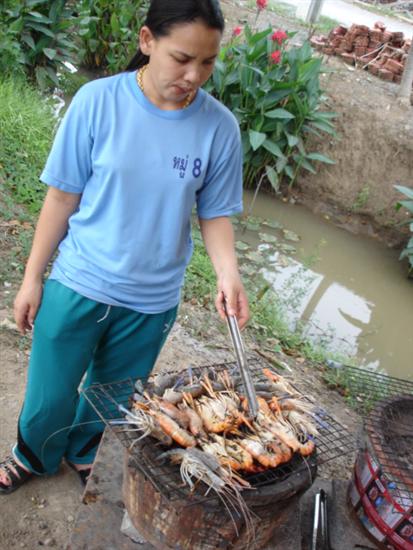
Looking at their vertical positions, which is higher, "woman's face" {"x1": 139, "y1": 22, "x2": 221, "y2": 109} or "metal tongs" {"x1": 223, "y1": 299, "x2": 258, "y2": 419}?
"woman's face" {"x1": 139, "y1": 22, "x2": 221, "y2": 109}

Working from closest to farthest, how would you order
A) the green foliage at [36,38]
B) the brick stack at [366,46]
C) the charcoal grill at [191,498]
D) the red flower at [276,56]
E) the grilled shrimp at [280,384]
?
the charcoal grill at [191,498]
the grilled shrimp at [280,384]
the green foliage at [36,38]
the red flower at [276,56]
the brick stack at [366,46]

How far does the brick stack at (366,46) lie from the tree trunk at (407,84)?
112 cm

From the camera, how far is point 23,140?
587 centimetres

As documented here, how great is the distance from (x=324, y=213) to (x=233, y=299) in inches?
246

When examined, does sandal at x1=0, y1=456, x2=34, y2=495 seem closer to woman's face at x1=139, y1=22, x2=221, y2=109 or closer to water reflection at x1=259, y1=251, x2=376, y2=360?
woman's face at x1=139, y1=22, x2=221, y2=109

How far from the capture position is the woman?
189cm

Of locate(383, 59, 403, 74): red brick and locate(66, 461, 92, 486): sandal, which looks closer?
locate(66, 461, 92, 486): sandal

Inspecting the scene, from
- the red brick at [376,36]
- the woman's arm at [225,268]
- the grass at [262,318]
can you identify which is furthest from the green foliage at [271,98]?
the woman's arm at [225,268]

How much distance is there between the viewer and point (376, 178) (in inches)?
319

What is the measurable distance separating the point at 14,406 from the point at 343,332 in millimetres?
3669

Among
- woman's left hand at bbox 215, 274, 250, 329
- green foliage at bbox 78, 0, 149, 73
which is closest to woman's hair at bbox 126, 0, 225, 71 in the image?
woman's left hand at bbox 215, 274, 250, 329

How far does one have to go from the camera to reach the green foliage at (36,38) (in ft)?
22.3

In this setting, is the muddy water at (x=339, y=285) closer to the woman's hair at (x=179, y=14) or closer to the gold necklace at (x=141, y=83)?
the gold necklace at (x=141, y=83)

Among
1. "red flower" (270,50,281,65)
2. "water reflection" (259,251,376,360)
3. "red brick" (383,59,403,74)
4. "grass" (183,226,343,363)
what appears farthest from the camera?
"red brick" (383,59,403,74)
